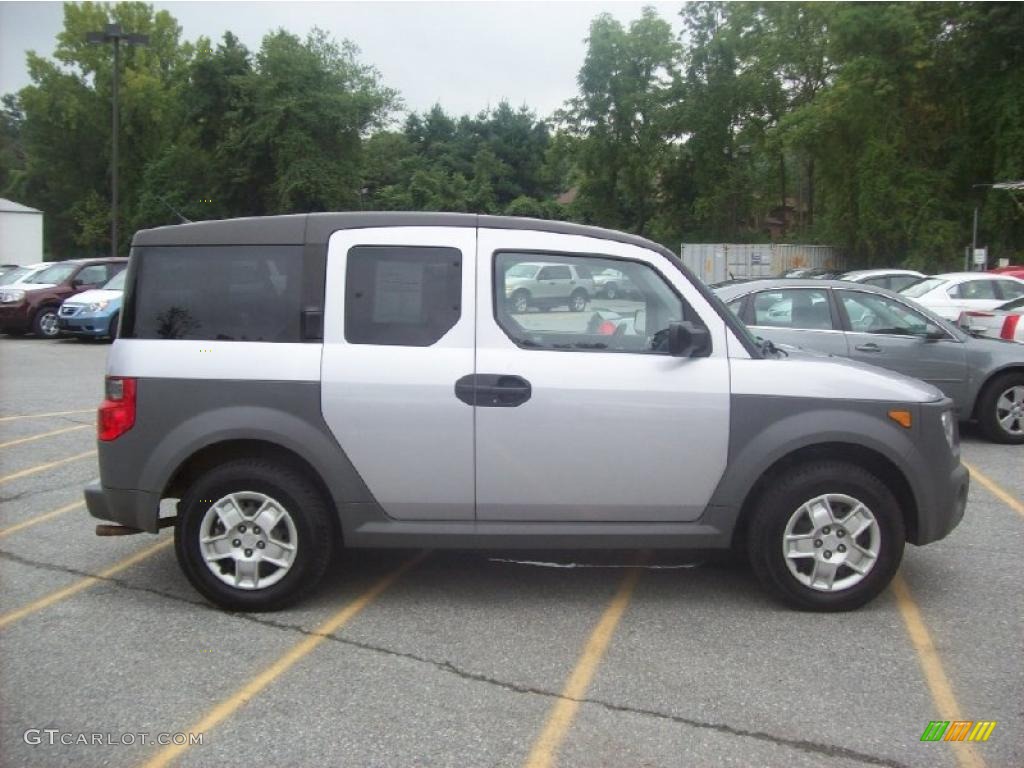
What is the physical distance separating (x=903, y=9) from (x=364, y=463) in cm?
3380

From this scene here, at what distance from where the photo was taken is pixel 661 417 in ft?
15.1

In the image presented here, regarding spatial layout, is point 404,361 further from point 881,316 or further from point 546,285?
point 881,316

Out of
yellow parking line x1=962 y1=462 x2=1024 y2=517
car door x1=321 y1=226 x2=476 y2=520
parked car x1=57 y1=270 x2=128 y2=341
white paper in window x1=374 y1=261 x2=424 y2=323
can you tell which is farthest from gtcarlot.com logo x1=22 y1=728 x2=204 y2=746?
parked car x1=57 y1=270 x2=128 y2=341

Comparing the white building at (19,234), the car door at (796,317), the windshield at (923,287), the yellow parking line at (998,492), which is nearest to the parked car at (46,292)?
the car door at (796,317)

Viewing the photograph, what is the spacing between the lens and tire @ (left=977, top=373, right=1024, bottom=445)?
9242 mm

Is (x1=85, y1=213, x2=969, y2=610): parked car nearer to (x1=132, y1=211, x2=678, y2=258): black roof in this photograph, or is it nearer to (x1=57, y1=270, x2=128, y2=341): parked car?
(x1=132, y1=211, x2=678, y2=258): black roof

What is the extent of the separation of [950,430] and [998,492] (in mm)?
2890

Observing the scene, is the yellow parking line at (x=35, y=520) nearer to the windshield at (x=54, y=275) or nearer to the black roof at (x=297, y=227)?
the black roof at (x=297, y=227)

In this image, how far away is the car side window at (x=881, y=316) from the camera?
9086 mm

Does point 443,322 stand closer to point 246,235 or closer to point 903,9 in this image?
point 246,235

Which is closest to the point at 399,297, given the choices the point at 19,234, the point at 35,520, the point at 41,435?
the point at 35,520

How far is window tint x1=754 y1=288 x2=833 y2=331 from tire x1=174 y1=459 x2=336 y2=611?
568 cm

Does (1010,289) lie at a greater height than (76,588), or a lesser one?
greater

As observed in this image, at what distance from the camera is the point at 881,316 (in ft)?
30.0
